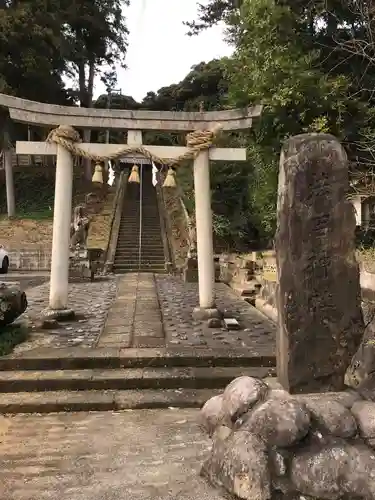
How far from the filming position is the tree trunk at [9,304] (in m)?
6.54

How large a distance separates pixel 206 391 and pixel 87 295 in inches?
259

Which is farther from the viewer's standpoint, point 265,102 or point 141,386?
point 265,102

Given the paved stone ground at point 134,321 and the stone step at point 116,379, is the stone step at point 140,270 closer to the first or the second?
the paved stone ground at point 134,321

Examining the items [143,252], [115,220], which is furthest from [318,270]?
[115,220]

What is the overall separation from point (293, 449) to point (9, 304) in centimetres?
486

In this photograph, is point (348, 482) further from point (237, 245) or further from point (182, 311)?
point (237, 245)

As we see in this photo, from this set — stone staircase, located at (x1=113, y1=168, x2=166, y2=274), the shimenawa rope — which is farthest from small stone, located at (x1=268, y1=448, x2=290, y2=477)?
stone staircase, located at (x1=113, y1=168, x2=166, y2=274)

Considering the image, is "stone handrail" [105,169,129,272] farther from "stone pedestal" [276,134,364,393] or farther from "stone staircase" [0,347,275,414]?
"stone pedestal" [276,134,364,393]

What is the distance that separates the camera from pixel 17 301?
685 centimetres

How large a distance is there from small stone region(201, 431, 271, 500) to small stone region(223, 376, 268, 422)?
183 millimetres

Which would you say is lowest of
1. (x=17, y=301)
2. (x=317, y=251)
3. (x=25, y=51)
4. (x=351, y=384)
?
(x=351, y=384)

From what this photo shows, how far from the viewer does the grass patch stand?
5934 mm

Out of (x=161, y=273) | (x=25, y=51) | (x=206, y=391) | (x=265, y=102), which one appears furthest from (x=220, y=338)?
(x=25, y=51)

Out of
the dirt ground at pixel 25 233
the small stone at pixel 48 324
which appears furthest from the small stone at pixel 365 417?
the dirt ground at pixel 25 233
